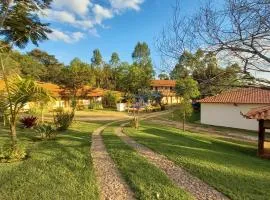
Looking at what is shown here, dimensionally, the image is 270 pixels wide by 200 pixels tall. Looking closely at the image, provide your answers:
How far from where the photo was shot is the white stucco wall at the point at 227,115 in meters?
28.3

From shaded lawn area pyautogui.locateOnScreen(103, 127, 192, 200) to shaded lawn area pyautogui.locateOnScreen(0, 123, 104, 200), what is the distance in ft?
3.08

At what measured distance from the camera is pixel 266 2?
19.1ft

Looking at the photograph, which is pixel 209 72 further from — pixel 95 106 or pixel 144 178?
pixel 95 106

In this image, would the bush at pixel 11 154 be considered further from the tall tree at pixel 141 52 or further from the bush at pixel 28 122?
the tall tree at pixel 141 52

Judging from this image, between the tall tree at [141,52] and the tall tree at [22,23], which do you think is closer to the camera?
the tall tree at [22,23]

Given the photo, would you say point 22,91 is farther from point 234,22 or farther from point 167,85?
point 167,85

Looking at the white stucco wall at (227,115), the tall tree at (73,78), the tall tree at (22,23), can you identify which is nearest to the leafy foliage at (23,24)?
the tall tree at (22,23)

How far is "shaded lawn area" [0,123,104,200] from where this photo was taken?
6.19m

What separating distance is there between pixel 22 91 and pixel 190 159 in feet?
20.6

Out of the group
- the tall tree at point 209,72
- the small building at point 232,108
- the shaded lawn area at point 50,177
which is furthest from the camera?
the small building at point 232,108

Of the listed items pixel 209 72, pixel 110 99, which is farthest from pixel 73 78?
pixel 209 72

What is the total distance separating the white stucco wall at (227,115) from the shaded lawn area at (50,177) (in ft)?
72.7

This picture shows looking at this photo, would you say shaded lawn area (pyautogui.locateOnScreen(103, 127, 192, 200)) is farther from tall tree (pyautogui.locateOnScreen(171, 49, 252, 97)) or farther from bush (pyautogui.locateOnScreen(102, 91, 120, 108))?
bush (pyautogui.locateOnScreen(102, 91, 120, 108))

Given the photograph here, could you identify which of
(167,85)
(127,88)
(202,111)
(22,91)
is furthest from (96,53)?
(22,91)
